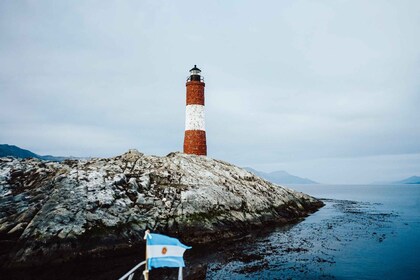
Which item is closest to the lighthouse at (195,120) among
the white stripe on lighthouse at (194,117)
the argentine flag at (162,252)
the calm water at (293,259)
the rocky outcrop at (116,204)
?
the white stripe on lighthouse at (194,117)

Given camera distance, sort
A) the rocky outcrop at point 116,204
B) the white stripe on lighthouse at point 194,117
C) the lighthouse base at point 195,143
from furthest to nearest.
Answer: the white stripe on lighthouse at point 194,117 → the lighthouse base at point 195,143 → the rocky outcrop at point 116,204

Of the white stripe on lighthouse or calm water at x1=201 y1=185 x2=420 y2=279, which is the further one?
the white stripe on lighthouse

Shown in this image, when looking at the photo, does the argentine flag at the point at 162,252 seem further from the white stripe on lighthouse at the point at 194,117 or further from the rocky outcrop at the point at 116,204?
the white stripe on lighthouse at the point at 194,117

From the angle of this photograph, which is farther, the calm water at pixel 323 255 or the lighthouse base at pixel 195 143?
the lighthouse base at pixel 195 143

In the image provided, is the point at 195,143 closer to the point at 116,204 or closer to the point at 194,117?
the point at 194,117

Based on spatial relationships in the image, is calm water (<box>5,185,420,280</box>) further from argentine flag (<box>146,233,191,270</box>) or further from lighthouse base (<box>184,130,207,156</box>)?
lighthouse base (<box>184,130,207,156</box>)

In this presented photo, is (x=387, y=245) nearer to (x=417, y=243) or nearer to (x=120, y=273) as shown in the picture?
(x=417, y=243)

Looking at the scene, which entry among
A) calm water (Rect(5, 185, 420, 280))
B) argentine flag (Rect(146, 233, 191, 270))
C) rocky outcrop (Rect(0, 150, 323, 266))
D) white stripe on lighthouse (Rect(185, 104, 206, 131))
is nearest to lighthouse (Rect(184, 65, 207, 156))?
white stripe on lighthouse (Rect(185, 104, 206, 131))

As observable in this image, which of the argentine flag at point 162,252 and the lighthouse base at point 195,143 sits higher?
the lighthouse base at point 195,143

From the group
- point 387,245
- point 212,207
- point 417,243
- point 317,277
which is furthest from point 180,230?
point 417,243

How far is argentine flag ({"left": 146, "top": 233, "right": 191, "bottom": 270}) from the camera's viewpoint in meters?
10.7

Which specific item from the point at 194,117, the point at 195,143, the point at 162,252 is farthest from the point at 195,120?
the point at 162,252

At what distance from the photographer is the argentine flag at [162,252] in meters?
10.7

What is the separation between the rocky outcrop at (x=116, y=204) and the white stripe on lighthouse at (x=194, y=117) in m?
7.39
